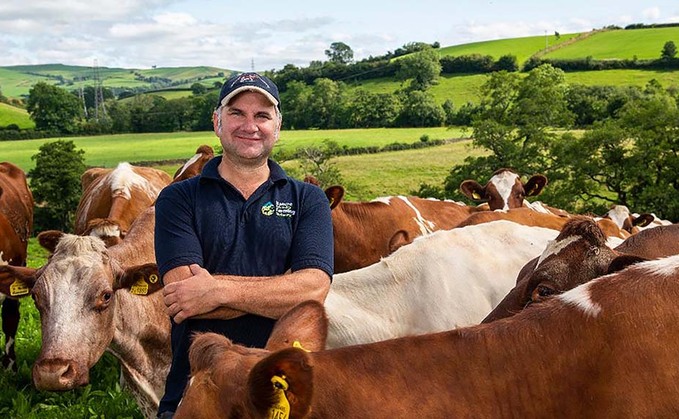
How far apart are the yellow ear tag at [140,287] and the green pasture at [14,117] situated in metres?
85.8

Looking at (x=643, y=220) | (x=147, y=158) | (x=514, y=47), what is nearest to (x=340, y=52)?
(x=514, y=47)

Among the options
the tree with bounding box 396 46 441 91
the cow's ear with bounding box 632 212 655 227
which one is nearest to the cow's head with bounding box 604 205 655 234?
the cow's ear with bounding box 632 212 655 227

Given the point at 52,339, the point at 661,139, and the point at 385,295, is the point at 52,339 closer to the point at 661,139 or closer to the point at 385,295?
the point at 385,295

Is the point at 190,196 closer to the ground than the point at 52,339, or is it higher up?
higher up

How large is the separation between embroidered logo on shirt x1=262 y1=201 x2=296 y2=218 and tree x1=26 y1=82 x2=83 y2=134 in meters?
85.9

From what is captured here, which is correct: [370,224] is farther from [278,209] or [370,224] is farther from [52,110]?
[52,110]

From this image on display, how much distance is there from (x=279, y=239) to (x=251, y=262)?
0.19 m

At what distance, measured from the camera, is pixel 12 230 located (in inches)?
405

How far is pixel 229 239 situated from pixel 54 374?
7.36 feet

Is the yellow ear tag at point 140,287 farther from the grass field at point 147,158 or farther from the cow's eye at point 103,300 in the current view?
the grass field at point 147,158

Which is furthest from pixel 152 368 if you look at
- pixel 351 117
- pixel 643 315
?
pixel 351 117

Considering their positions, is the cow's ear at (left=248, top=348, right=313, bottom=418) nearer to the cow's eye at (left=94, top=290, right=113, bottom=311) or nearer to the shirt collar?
the shirt collar

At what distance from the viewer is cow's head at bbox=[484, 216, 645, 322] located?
392cm

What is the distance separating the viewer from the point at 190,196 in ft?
11.8
